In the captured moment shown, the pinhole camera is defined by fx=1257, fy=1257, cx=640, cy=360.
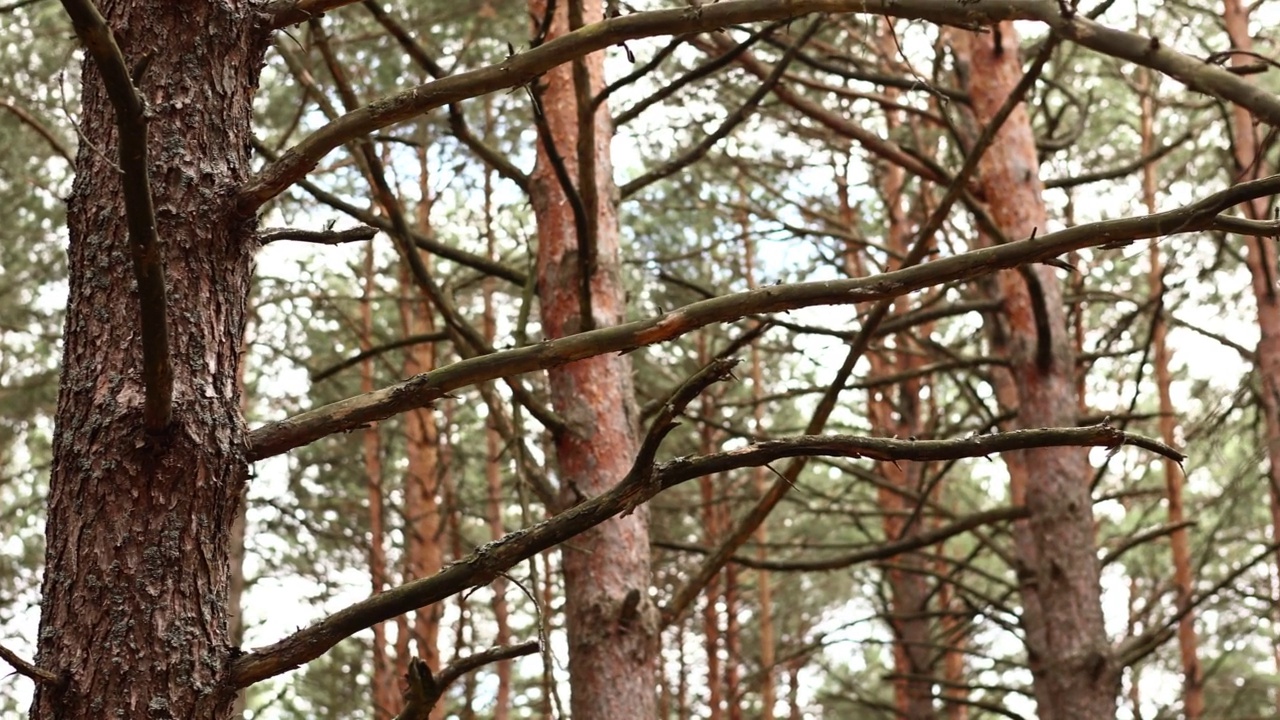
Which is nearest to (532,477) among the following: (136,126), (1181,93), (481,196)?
(136,126)

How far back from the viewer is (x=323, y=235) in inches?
80.3

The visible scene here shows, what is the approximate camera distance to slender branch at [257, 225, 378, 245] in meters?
2.02

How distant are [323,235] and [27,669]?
78cm

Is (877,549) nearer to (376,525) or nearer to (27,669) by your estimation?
(27,669)

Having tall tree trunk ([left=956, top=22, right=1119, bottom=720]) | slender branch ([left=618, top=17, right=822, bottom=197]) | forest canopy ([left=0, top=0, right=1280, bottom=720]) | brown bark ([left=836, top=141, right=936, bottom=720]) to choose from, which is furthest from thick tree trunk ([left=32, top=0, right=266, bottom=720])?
brown bark ([left=836, top=141, right=936, bottom=720])

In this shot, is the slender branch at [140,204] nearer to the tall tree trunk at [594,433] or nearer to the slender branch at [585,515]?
the slender branch at [585,515]

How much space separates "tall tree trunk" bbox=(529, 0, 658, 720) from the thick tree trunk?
59.4 inches

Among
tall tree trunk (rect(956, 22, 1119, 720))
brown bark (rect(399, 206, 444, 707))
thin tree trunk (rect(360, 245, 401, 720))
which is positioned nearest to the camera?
tall tree trunk (rect(956, 22, 1119, 720))

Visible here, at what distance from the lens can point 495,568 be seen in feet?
6.09

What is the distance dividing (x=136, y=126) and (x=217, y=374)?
20.3 inches

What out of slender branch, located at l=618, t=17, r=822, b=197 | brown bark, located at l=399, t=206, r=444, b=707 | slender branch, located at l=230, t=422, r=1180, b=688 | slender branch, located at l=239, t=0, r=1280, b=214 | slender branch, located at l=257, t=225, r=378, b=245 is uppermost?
brown bark, located at l=399, t=206, r=444, b=707

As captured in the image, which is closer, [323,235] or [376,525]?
[323,235]

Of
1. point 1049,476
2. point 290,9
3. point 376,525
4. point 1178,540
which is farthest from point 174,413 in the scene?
point 1178,540

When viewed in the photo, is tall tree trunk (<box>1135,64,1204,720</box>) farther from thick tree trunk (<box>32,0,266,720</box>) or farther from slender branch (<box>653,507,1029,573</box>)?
thick tree trunk (<box>32,0,266,720</box>)
